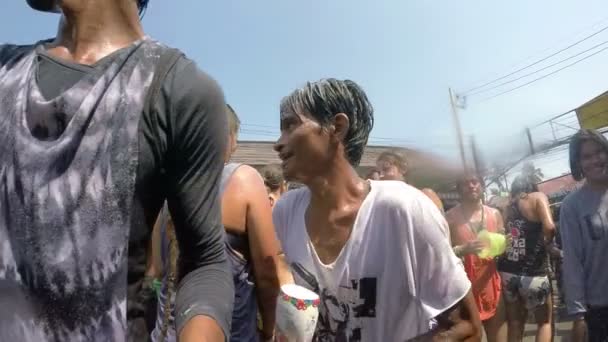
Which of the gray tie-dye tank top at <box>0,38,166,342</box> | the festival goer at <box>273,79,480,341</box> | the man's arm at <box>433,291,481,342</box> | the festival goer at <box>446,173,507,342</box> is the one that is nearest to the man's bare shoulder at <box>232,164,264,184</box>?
the festival goer at <box>273,79,480,341</box>

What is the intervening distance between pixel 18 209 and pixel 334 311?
4.83ft

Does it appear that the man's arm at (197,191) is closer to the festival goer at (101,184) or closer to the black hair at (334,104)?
the festival goer at (101,184)

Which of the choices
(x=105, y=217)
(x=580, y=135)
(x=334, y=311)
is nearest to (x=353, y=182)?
(x=334, y=311)

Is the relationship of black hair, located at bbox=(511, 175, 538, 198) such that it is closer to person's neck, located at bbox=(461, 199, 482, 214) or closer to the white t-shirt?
person's neck, located at bbox=(461, 199, 482, 214)

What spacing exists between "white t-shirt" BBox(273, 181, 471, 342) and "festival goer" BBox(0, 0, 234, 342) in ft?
3.76

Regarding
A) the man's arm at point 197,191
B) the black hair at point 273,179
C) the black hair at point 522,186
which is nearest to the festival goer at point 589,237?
the black hair at point 273,179

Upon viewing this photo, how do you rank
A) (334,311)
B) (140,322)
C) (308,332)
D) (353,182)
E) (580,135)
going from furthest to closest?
(580,135)
(353,182)
(334,311)
(308,332)
(140,322)

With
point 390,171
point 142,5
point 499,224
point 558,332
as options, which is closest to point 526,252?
point 499,224

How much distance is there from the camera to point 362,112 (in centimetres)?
260

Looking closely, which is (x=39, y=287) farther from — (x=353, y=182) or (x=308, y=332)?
(x=353, y=182)

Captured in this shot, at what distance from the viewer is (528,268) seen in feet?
19.4

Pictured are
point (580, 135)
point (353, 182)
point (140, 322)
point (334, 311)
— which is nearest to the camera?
point (140, 322)

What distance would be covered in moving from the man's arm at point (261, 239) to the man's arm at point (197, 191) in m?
1.58

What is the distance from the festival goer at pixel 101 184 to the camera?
959mm
